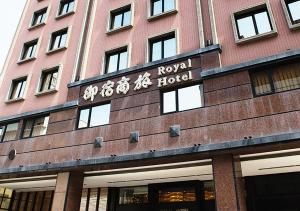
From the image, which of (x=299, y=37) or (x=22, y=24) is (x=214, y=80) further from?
(x=22, y=24)

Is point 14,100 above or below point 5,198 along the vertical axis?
above

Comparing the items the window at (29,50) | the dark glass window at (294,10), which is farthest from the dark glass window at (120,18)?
the dark glass window at (294,10)

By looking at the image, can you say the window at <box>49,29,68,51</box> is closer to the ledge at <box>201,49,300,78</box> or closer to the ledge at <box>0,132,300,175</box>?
the ledge at <box>0,132,300,175</box>

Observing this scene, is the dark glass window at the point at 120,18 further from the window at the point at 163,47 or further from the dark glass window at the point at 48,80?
the dark glass window at the point at 48,80

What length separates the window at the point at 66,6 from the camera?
1957 centimetres

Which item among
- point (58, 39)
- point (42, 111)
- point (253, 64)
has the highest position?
point (58, 39)

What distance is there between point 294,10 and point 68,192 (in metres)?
12.3

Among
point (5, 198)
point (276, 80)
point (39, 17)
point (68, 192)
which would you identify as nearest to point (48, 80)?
point (39, 17)

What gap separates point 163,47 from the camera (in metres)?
14.1

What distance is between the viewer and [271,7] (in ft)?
38.4

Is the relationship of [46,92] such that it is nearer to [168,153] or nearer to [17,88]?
[17,88]

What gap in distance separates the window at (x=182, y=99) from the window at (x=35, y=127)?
281 inches

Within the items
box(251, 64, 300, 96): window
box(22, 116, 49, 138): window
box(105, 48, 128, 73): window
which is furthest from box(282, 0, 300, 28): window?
box(22, 116, 49, 138): window

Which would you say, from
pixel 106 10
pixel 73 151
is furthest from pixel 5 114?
pixel 106 10
